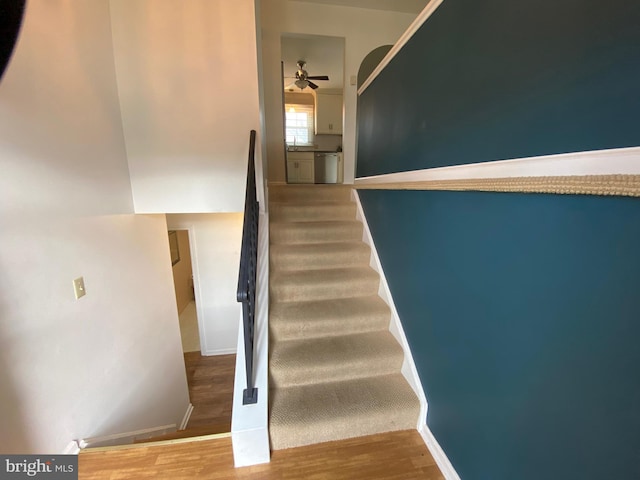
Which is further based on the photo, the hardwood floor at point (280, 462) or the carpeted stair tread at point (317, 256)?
the carpeted stair tread at point (317, 256)

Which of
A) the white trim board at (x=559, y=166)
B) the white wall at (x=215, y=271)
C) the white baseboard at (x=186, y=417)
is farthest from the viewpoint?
the white wall at (x=215, y=271)

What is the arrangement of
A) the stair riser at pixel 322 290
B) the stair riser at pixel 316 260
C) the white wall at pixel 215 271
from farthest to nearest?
the white wall at pixel 215 271, the stair riser at pixel 316 260, the stair riser at pixel 322 290

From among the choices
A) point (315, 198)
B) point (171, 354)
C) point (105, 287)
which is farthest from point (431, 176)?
point (171, 354)

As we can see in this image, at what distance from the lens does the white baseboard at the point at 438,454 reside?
1.20m

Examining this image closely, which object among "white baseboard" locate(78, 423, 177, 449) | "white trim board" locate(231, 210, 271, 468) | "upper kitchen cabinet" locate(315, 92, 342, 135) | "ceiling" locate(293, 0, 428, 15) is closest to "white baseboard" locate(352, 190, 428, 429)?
"white trim board" locate(231, 210, 271, 468)

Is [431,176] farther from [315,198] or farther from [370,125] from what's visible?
[315,198]

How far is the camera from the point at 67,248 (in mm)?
1413

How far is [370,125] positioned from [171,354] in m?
3.00

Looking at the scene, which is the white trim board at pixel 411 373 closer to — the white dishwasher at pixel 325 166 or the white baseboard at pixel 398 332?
the white baseboard at pixel 398 332

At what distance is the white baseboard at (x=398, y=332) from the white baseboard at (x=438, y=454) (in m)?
0.04

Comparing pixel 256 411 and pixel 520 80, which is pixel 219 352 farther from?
pixel 520 80

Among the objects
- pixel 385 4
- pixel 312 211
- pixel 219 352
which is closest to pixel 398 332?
pixel 312 211

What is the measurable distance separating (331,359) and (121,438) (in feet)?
5.06

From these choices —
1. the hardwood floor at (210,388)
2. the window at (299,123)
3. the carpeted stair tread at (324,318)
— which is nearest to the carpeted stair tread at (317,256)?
the carpeted stair tread at (324,318)
